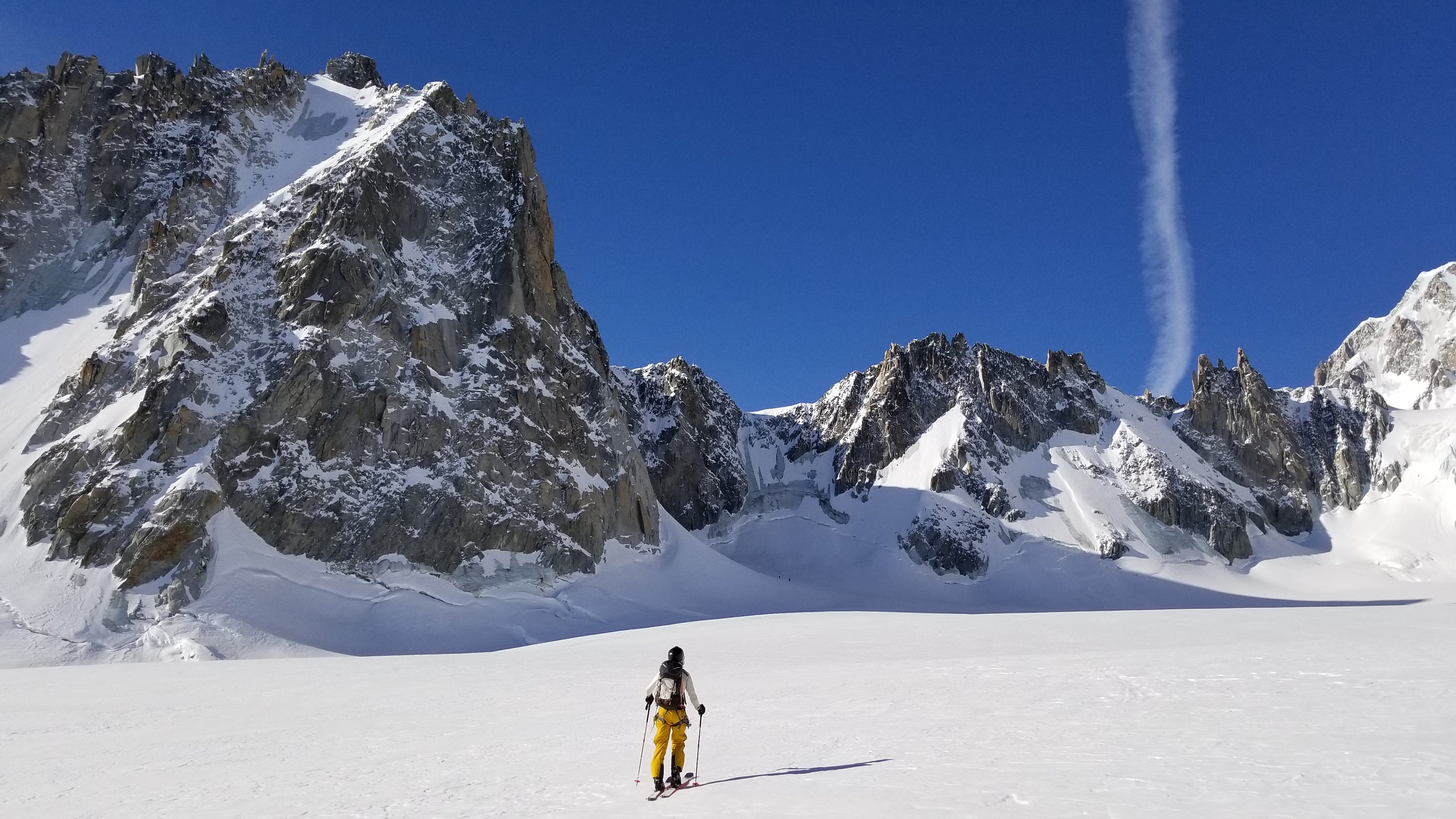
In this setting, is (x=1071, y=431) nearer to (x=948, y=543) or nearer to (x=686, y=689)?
(x=948, y=543)

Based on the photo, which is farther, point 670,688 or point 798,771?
point 670,688

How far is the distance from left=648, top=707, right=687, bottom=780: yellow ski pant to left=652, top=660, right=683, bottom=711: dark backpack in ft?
0.27

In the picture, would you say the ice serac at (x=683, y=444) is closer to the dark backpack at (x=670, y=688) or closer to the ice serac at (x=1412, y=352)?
the ice serac at (x=1412, y=352)

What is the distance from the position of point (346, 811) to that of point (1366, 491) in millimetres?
130001

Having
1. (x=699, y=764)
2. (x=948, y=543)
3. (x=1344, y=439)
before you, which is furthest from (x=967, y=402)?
(x=699, y=764)

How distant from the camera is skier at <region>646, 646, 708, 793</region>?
9.42m

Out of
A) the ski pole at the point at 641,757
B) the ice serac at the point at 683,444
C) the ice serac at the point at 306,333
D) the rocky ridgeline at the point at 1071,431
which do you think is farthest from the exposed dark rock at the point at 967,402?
the ski pole at the point at 641,757

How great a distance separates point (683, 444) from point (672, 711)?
324 ft

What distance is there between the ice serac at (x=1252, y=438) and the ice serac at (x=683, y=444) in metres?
65.3

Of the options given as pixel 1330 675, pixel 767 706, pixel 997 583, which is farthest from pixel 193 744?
pixel 997 583

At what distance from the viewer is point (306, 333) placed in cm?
5597

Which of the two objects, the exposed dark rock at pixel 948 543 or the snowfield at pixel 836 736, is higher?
the exposed dark rock at pixel 948 543

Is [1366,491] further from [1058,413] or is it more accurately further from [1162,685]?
[1162,685]

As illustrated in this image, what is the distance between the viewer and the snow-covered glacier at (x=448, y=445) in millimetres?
48062
